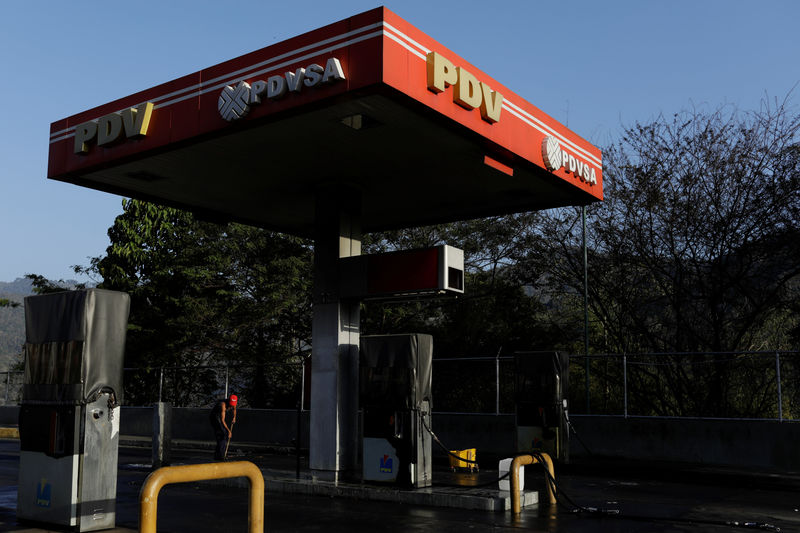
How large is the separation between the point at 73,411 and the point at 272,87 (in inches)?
221

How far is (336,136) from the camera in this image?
1277 centimetres

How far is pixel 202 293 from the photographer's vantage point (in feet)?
111

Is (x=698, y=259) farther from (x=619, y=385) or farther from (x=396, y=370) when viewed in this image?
(x=396, y=370)

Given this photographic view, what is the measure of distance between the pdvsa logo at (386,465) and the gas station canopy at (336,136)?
546 centimetres

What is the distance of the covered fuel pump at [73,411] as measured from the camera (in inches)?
340

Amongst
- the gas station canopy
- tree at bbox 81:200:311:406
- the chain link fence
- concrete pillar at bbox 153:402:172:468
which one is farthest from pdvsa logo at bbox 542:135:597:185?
tree at bbox 81:200:311:406

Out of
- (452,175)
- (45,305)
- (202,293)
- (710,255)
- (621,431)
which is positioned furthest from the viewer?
(202,293)

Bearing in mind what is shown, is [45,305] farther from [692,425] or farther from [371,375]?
[692,425]

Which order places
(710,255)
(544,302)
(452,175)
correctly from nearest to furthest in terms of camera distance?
(452,175) → (710,255) → (544,302)

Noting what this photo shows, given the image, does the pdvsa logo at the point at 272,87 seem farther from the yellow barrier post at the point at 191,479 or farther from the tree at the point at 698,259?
the tree at the point at 698,259

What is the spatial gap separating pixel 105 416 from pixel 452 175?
28.9 ft

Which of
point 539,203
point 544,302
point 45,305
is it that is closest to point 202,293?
point 544,302

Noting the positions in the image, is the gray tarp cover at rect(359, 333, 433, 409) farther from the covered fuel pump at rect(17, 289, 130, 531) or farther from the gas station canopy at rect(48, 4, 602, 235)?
the covered fuel pump at rect(17, 289, 130, 531)

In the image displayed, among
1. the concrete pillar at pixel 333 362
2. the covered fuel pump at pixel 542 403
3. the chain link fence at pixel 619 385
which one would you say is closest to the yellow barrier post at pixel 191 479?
the concrete pillar at pixel 333 362
